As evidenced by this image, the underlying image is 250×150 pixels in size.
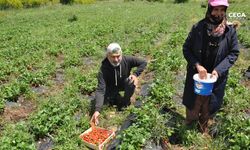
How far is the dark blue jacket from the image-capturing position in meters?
5.51

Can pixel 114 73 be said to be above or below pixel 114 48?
below

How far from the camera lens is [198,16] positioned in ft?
76.9

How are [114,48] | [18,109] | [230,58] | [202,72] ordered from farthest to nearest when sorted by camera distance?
[18,109]
[114,48]
[230,58]
[202,72]

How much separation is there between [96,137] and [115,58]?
5.50 ft

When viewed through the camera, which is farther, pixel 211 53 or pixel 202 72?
pixel 211 53

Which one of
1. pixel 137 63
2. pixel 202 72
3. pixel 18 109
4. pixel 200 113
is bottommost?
pixel 18 109

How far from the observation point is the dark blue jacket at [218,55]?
551cm

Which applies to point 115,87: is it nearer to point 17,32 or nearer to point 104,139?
point 104,139

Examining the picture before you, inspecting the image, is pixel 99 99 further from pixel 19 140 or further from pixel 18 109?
pixel 18 109

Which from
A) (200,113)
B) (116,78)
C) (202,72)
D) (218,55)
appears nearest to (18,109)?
(116,78)

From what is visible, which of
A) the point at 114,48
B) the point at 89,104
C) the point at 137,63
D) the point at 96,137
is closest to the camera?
the point at 96,137

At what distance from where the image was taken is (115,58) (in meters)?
6.89

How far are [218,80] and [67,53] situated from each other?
8050 mm

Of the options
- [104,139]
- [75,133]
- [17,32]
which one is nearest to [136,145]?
[104,139]
